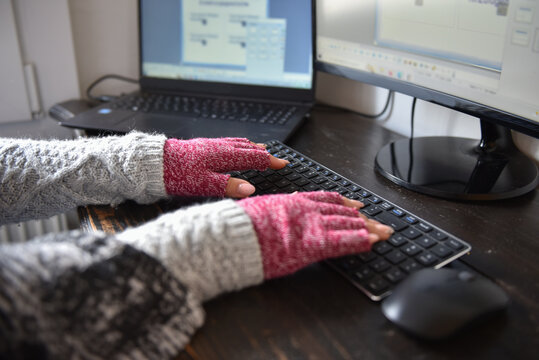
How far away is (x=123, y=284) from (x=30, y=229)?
75 centimetres

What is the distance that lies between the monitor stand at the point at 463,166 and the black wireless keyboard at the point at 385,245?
0.11 metres

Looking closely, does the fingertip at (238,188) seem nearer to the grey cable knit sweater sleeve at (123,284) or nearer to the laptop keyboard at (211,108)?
the grey cable knit sweater sleeve at (123,284)

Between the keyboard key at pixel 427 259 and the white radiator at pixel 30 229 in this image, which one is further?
the white radiator at pixel 30 229

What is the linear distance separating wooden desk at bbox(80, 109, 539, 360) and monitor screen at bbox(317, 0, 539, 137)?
0.13 metres

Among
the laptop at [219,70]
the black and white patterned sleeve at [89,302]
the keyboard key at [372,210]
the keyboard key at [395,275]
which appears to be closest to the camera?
the black and white patterned sleeve at [89,302]

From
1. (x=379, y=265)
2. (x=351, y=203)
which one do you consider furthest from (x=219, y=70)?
(x=379, y=265)

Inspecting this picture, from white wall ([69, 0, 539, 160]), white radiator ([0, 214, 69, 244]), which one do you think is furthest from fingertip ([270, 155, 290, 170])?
white radiator ([0, 214, 69, 244])

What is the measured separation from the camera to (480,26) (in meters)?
0.57

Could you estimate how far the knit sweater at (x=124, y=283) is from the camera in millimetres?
328

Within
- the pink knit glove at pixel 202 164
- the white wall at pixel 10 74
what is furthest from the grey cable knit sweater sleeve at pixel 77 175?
the white wall at pixel 10 74

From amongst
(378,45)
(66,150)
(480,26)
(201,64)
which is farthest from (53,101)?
(480,26)

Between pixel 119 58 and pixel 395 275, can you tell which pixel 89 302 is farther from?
pixel 119 58

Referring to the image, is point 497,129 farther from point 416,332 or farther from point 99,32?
point 99,32

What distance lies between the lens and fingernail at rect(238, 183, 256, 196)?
1.86ft
